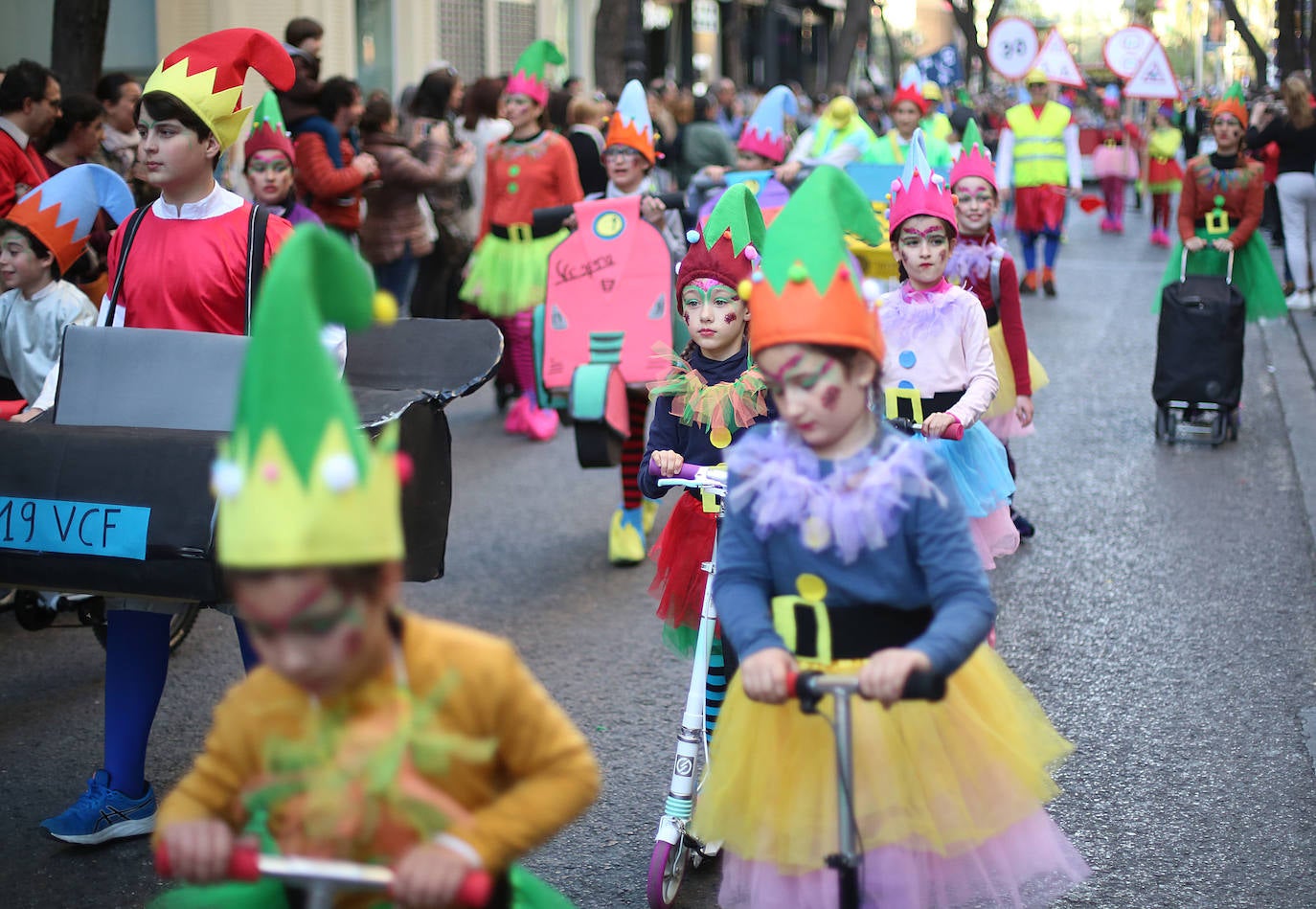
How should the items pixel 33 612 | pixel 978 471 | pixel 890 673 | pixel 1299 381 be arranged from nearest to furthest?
1. pixel 890 673
2. pixel 978 471
3. pixel 33 612
4. pixel 1299 381

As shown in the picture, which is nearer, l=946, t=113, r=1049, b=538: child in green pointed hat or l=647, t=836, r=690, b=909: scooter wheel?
l=647, t=836, r=690, b=909: scooter wheel

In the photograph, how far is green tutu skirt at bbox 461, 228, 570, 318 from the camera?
978cm

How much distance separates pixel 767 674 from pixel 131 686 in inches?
92.0

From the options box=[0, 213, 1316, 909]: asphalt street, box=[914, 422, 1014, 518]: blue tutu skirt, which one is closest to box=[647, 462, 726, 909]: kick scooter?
box=[0, 213, 1316, 909]: asphalt street

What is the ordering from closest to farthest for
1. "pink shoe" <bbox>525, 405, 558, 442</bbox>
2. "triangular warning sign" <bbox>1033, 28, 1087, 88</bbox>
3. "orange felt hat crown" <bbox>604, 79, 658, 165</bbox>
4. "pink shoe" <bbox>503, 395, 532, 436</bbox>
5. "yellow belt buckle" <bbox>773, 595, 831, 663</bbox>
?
"yellow belt buckle" <bbox>773, 595, 831, 663</bbox>
"orange felt hat crown" <bbox>604, 79, 658, 165</bbox>
"pink shoe" <bbox>525, 405, 558, 442</bbox>
"pink shoe" <bbox>503, 395, 532, 436</bbox>
"triangular warning sign" <bbox>1033, 28, 1087, 88</bbox>

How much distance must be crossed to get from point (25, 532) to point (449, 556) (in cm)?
366

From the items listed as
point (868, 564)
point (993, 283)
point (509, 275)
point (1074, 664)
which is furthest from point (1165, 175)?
point (868, 564)

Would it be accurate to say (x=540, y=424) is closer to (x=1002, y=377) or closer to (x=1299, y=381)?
(x=1002, y=377)

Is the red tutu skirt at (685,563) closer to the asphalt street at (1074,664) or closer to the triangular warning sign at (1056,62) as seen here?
the asphalt street at (1074,664)

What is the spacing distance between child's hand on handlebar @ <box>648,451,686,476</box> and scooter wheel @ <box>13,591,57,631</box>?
3.08 metres

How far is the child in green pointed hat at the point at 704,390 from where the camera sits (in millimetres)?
4348

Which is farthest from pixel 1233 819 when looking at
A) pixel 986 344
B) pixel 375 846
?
pixel 375 846

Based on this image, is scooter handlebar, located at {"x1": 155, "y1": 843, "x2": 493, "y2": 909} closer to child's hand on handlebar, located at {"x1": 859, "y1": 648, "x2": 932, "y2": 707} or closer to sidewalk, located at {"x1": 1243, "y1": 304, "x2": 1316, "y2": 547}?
child's hand on handlebar, located at {"x1": 859, "y1": 648, "x2": 932, "y2": 707}

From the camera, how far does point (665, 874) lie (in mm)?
3955
